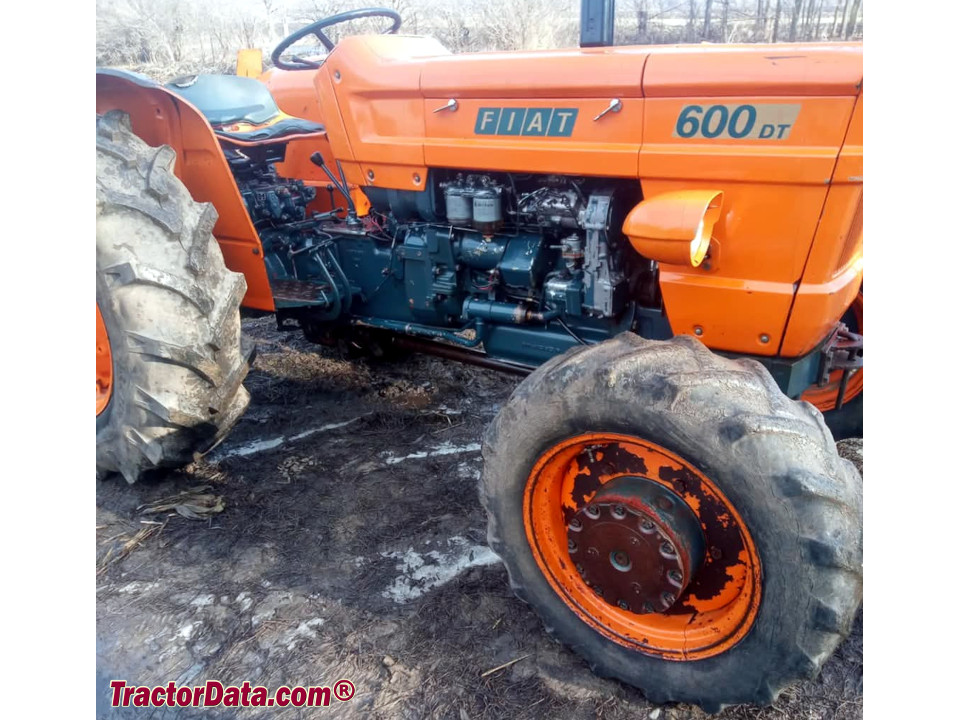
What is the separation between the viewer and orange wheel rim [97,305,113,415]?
108 inches

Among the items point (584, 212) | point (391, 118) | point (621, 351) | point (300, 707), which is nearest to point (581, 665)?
point (300, 707)

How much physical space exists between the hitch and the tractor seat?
8.62 ft

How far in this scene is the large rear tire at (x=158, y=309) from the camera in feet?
7.82

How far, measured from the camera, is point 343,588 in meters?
2.36

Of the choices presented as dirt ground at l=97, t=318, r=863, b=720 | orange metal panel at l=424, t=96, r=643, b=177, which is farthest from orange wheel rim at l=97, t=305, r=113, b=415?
orange metal panel at l=424, t=96, r=643, b=177

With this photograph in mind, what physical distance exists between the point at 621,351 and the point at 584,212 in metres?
0.62

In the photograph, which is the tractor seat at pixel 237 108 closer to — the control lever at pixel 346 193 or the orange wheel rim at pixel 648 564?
the control lever at pixel 346 193

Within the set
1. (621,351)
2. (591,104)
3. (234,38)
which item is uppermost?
(234,38)

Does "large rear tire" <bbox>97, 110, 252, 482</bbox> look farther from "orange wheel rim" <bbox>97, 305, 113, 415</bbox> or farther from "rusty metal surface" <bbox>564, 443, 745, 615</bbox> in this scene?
"rusty metal surface" <bbox>564, 443, 745, 615</bbox>

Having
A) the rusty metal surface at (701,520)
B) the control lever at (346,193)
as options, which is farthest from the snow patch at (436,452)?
the rusty metal surface at (701,520)

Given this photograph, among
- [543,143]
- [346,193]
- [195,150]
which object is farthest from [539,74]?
[195,150]

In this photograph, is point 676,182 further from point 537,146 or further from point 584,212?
point 537,146

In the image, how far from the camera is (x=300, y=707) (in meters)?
1.97

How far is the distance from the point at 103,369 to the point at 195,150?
1001 mm
